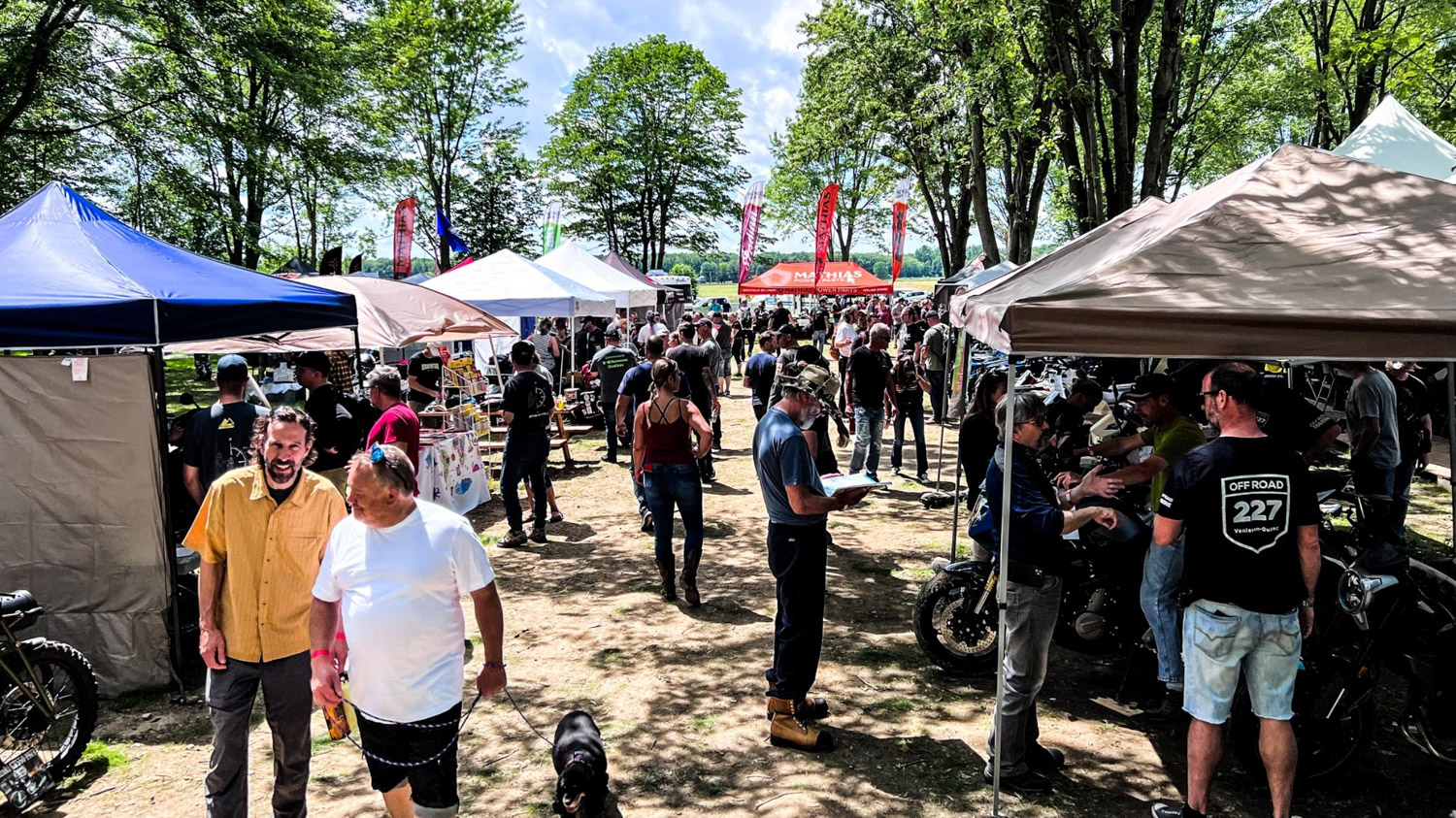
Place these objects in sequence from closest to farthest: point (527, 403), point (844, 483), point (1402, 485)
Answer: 1. point (844, 483)
2. point (1402, 485)
3. point (527, 403)

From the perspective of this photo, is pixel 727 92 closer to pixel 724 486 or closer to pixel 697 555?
pixel 724 486

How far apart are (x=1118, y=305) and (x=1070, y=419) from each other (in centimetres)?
403

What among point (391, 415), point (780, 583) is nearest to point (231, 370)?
point (391, 415)

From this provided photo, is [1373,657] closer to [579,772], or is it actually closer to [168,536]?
[579,772]

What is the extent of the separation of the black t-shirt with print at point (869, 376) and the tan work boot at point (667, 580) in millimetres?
3497

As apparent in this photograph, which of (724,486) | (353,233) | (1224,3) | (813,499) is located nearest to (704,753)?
(813,499)

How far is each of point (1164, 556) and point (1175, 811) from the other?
1.25 metres

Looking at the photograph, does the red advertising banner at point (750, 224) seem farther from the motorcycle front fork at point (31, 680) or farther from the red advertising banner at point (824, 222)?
the motorcycle front fork at point (31, 680)

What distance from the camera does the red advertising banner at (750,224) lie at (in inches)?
977

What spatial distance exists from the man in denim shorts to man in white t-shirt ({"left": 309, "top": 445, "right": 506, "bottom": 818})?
103 inches

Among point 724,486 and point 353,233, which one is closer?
point 724,486

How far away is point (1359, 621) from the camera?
3.72 metres

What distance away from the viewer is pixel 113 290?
15.5 ft

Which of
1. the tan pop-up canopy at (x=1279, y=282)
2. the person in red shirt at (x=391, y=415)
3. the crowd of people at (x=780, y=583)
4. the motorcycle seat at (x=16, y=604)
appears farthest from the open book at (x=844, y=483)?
the motorcycle seat at (x=16, y=604)
